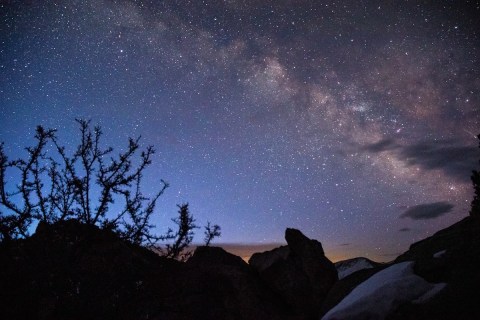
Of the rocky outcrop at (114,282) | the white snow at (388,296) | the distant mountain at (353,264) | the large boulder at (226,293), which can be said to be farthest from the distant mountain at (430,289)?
the distant mountain at (353,264)

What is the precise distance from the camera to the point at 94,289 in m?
7.57

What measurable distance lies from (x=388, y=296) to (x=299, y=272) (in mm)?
7099

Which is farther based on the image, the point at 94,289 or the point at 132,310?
the point at 132,310

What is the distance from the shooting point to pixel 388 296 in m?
5.94

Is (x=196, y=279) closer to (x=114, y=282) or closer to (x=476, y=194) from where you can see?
(x=114, y=282)

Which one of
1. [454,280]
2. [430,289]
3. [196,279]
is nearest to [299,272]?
[196,279]

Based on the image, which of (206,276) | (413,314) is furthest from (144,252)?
(413,314)

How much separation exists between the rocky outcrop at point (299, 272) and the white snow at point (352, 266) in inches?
161

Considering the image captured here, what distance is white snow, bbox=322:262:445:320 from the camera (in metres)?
5.63

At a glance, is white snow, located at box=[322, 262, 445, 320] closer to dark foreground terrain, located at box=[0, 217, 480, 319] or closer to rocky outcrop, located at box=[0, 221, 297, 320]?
dark foreground terrain, located at box=[0, 217, 480, 319]

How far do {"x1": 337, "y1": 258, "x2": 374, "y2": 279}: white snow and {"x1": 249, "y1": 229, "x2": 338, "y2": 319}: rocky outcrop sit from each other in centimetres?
408

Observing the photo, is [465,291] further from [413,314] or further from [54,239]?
[54,239]

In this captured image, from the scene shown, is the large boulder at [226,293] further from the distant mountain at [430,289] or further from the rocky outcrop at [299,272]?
the distant mountain at [430,289]

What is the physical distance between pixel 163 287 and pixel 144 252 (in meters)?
1.59
